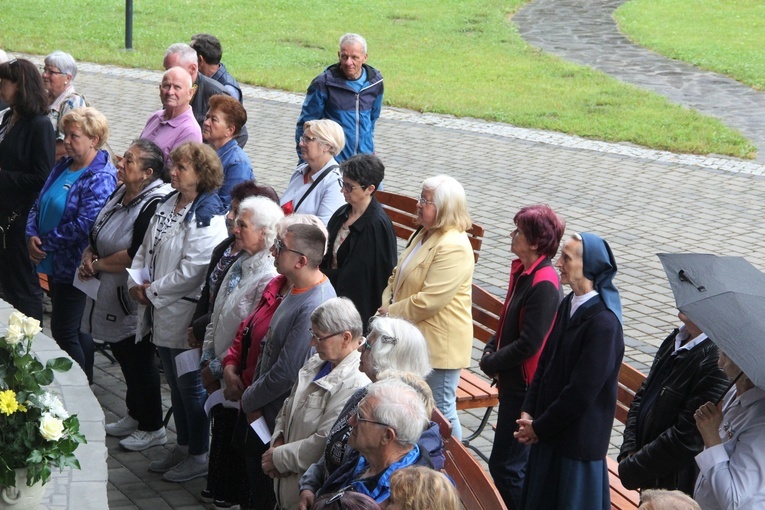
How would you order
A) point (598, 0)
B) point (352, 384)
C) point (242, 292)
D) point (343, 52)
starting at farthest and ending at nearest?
point (598, 0)
point (343, 52)
point (242, 292)
point (352, 384)

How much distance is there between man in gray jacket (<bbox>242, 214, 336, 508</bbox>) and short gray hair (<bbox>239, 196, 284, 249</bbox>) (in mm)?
300

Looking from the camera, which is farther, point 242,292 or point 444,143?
Result: point 444,143

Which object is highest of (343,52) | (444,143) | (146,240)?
(343,52)

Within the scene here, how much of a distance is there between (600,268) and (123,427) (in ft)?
11.9

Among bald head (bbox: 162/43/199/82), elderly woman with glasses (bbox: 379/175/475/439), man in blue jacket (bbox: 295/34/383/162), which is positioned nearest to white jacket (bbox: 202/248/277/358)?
Answer: elderly woman with glasses (bbox: 379/175/475/439)

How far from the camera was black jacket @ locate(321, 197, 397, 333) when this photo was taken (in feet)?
21.6

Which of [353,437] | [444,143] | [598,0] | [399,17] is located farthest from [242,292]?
[598,0]

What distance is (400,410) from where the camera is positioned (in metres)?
4.24

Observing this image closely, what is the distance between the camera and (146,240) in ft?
22.6

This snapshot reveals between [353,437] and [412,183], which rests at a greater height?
[353,437]

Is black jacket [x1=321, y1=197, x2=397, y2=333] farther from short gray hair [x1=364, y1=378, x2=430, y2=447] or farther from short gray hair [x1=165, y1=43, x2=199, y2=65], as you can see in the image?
short gray hair [x1=165, y1=43, x2=199, y2=65]

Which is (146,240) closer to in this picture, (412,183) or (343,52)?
(343,52)

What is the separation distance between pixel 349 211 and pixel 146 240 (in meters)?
1.35

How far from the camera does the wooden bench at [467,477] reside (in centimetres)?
434
